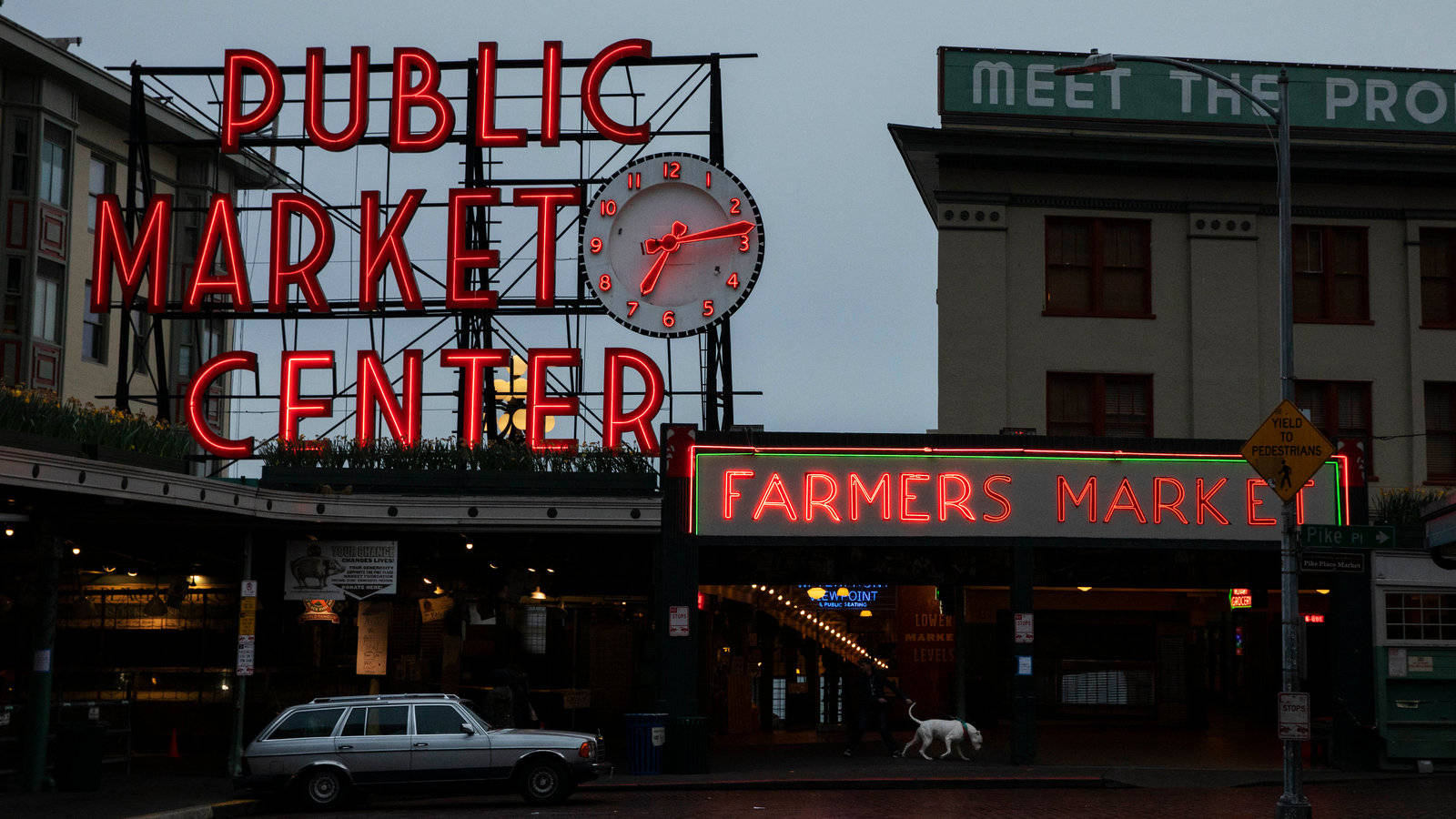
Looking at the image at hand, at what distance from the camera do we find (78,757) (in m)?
23.4

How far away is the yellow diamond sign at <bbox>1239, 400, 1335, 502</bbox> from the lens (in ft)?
60.1

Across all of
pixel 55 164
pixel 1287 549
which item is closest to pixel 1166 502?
pixel 1287 549

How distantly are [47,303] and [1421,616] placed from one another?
128 feet

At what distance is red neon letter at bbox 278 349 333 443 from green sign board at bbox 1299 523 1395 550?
2263cm

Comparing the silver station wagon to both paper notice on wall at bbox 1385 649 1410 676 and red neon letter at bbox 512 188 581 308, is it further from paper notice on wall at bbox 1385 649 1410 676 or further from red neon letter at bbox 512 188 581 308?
red neon letter at bbox 512 188 581 308

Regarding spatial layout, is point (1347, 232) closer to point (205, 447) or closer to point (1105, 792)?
point (1105, 792)

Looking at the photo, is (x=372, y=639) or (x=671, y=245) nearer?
(x=372, y=639)

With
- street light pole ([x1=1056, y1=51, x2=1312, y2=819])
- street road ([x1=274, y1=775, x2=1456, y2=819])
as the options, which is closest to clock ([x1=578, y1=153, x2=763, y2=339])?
street road ([x1=274, y1=775, x2=1456, y2=819])

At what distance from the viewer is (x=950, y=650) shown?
38250 mm

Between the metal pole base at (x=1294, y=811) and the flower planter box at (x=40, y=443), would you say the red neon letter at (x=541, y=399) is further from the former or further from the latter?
the metal pole base at (x=1294, y=811)

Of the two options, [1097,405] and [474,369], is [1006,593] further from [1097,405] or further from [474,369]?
[474,369]

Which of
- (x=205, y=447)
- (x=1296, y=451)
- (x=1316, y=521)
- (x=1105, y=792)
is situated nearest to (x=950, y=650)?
(x=1316, y=521)

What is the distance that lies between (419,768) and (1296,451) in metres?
12.0

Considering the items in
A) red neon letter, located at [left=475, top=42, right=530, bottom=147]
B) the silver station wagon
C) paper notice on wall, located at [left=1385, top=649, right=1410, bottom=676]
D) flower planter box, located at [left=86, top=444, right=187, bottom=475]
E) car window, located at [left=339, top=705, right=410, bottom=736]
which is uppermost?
red neon letter, located at [left=475, top=42, right=530, bottom=147]
